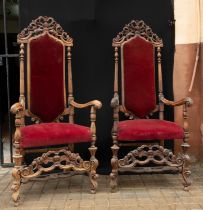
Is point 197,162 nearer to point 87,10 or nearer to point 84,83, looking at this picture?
point 84,83

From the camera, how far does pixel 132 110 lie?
3.84m

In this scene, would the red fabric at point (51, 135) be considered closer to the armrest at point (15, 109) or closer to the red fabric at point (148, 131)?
the armrest at point (15, 109)

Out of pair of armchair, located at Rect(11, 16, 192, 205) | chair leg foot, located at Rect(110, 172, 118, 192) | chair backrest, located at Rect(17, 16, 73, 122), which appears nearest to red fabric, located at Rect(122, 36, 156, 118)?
pair of armchair, located at Rect(11, 16, 192, 205)

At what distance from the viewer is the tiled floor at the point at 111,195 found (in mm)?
3074

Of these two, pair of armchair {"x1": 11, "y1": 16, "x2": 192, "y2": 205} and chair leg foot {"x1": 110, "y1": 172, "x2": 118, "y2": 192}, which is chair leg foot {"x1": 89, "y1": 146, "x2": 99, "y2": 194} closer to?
pair of armchair {"x1": 11, "y1": 16, "x2": 192, "y2": 205}

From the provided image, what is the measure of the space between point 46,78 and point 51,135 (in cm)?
76

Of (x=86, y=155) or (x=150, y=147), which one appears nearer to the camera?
(x=150, y=147)

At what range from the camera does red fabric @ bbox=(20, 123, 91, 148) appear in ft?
10.1

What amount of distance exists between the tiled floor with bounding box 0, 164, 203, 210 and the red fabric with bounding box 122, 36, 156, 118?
70cm

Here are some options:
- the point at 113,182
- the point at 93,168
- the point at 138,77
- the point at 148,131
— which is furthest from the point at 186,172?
the point at 138,77

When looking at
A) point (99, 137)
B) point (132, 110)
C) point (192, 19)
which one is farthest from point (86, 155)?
point (192, 19)

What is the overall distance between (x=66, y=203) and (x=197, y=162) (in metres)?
1.82

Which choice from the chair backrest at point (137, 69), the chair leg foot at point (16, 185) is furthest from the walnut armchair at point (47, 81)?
the chair backrest at point (137, 69)

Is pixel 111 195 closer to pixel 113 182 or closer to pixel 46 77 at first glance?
pixel 113 182
